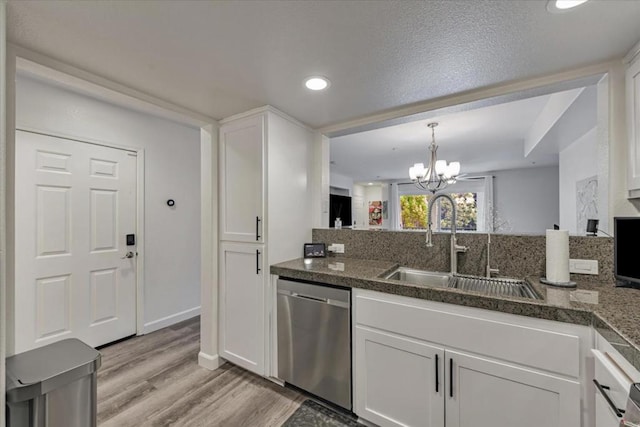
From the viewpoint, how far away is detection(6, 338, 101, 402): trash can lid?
1.08 metres

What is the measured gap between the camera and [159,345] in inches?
103

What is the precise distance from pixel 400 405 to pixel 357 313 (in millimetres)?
527

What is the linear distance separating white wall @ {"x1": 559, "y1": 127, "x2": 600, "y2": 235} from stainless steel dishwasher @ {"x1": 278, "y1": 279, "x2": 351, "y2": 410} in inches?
101

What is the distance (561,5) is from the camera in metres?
1.04

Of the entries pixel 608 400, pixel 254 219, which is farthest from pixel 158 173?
pixel 608 400

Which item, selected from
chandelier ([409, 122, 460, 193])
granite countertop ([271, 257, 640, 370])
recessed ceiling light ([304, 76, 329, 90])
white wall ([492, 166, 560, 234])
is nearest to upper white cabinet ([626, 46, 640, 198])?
granite countertop ([271, 257, 640, 370])

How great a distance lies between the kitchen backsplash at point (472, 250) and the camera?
155 centimetres

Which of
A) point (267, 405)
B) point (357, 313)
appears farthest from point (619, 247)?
point (267, 405)

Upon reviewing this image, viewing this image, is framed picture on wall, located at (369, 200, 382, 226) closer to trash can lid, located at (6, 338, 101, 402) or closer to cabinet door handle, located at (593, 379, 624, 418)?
cabinet door handle, located at (593, 379, 624, 418)

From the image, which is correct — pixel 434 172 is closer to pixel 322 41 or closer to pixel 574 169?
pixel 574 169

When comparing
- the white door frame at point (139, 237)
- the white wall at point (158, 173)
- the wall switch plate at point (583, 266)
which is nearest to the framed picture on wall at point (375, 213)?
the white wall at point (158, 173)

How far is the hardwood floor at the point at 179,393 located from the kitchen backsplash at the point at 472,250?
123cm

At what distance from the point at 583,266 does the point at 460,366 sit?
991 millimetres

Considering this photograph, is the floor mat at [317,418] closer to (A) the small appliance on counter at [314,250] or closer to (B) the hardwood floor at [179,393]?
(B) the hardwood floor at [179,393]
